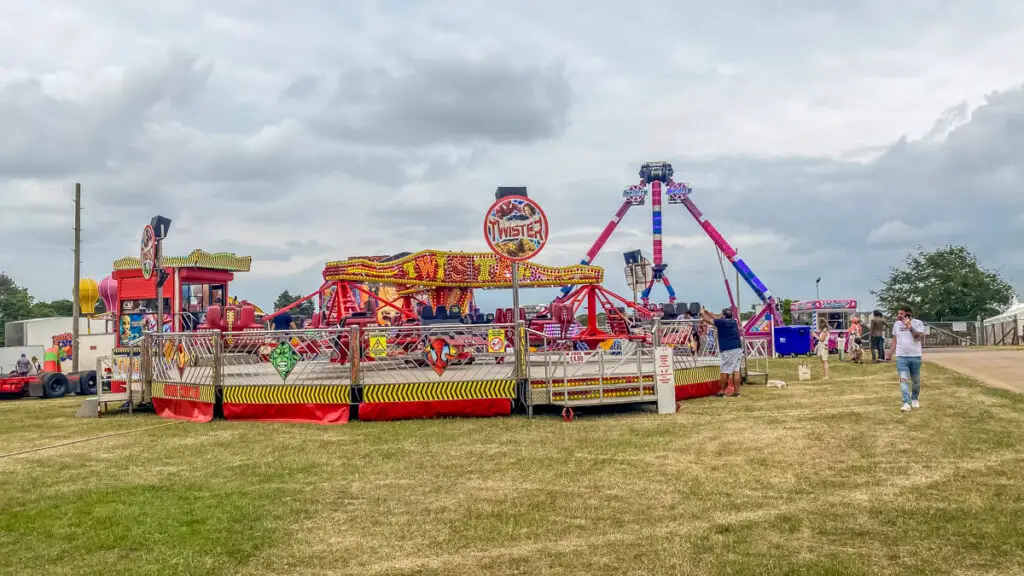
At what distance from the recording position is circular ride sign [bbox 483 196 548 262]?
527 inches

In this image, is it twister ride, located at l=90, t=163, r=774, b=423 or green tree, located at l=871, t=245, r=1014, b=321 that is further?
green tree, located at l=871, t=245, r=1014, b=321

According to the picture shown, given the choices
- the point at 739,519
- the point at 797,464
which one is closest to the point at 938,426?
the point at 797,464

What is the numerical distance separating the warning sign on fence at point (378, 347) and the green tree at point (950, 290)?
53.2 meters

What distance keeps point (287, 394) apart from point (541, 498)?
267 inches

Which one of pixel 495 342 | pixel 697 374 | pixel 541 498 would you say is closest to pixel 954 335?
pixel 697 374

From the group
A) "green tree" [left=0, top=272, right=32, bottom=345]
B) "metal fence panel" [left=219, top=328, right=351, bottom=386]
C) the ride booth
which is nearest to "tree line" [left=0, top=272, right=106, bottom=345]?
"green tree" [left=0, top=272, right=32, bottom=345]

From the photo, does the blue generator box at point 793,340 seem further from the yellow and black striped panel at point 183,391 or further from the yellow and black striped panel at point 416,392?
the yellow and black striped panel at point 183,391

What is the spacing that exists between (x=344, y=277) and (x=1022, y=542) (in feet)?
46.9

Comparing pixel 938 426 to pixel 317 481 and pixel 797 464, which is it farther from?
pixel 317 481

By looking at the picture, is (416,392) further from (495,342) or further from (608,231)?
(608,231)

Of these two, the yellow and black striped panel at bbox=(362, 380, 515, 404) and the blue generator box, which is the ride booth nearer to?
the yellow and black striped panel at bbox=(362, 380, 515, 404)

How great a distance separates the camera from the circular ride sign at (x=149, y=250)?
51.8ft

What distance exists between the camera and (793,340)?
1214 inches

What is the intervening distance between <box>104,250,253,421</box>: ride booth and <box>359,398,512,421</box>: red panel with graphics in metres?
2.90
